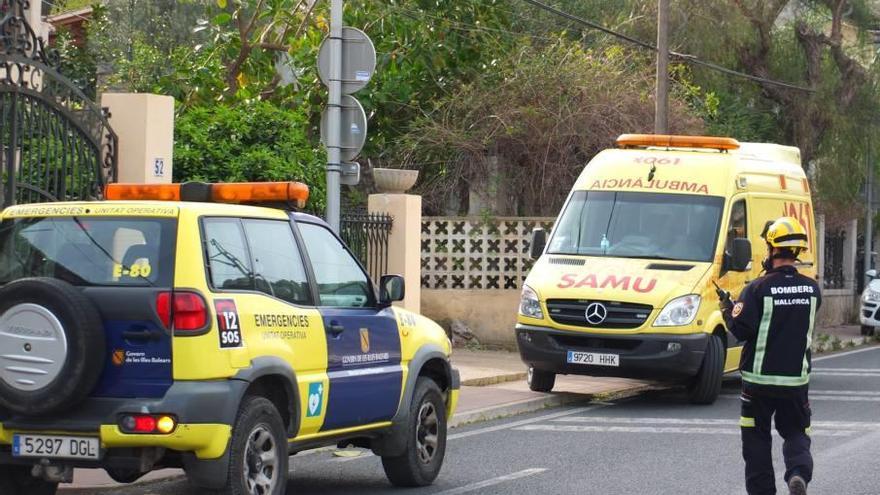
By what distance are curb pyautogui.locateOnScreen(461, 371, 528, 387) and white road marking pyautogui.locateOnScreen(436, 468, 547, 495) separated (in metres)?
5.80

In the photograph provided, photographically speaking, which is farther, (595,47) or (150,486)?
(595,47)

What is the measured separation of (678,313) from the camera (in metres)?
14.9

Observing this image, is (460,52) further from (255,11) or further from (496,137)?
(255,11)

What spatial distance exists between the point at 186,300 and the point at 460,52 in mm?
16828

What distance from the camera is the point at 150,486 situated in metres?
9.95

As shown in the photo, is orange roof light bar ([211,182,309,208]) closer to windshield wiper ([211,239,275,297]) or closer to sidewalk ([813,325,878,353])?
windshield wiper ([211,239,275,297])

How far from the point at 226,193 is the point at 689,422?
6580mm

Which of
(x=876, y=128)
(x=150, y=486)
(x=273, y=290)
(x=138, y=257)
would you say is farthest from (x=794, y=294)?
(x=876, y=128)

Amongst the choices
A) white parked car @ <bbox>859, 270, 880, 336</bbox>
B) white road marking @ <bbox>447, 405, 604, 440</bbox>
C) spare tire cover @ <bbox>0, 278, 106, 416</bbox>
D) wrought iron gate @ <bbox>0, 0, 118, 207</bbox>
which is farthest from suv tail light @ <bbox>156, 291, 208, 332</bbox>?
white parked car @ <bbox>859, 270, 880, 336</bbox>

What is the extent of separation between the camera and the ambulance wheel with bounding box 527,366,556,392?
16.0 metres

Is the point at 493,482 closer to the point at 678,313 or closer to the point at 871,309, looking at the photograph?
the point at 678,313

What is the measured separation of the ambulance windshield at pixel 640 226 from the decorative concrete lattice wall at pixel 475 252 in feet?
18.0

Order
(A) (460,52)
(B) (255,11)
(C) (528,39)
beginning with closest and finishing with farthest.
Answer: (B) (255,11) → (A) (460,52) → (C) (528,39)

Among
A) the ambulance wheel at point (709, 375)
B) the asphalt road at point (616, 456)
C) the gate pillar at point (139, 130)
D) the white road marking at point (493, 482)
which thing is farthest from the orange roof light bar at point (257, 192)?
the ambulance wheel at point (709, 375)
